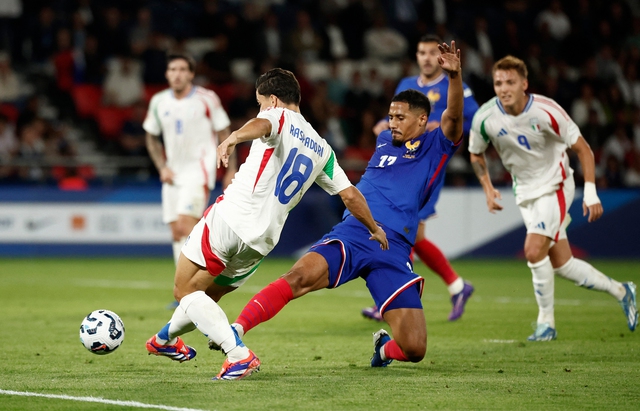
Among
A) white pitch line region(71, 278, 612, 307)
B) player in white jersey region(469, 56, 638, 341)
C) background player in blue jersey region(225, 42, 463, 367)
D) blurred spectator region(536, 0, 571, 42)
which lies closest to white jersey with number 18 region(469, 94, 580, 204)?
player in white jersey region(469, 56, 638, 341)

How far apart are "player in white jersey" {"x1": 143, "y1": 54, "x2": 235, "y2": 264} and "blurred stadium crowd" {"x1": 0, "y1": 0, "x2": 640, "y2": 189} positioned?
5545 millimetres

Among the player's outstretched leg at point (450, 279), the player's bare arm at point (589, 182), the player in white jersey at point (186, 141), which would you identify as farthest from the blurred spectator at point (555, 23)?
the player's bare arm at point (589, 182)

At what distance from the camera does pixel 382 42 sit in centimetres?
2031

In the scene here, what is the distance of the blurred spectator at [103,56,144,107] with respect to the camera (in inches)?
693

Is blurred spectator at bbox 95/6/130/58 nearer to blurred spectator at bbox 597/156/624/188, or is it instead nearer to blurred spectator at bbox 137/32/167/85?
blurred spectator at bbox 137/32/167/85

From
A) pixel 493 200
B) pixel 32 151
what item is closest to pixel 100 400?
pixel 493 200

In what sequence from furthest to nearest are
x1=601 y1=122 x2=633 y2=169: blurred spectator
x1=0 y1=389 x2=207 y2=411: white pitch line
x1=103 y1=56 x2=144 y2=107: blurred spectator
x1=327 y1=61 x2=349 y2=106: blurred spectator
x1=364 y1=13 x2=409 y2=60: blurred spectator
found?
x1=364 y1=13 x2=409 y2=60: blurred spectator → x1=327 y1=61 x2=349 y2=106: blurred spectator → x1=601 y1=122 x2=633 y2=169: blurred spectator → x1=103 y1=56 x2=144 y2=107: blurred spectator → x1=0 y1=389 x2=207 y2=411: white pitch line

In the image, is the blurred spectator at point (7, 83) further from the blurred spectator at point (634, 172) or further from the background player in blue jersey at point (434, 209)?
the blurred spectator at point (634, 172)

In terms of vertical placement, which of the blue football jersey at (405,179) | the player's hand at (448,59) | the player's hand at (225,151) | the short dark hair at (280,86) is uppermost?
the player's hand at (448,59)

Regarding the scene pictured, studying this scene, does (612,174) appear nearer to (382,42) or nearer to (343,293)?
(382,42)

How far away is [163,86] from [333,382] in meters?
13.2

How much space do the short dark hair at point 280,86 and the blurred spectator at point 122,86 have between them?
12.1m

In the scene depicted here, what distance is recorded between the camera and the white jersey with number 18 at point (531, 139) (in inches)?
315

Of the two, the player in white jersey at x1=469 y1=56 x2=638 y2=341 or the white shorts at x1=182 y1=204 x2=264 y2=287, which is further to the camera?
the player in white jersey at x1=469 y1=56 x2=638 y2=341
